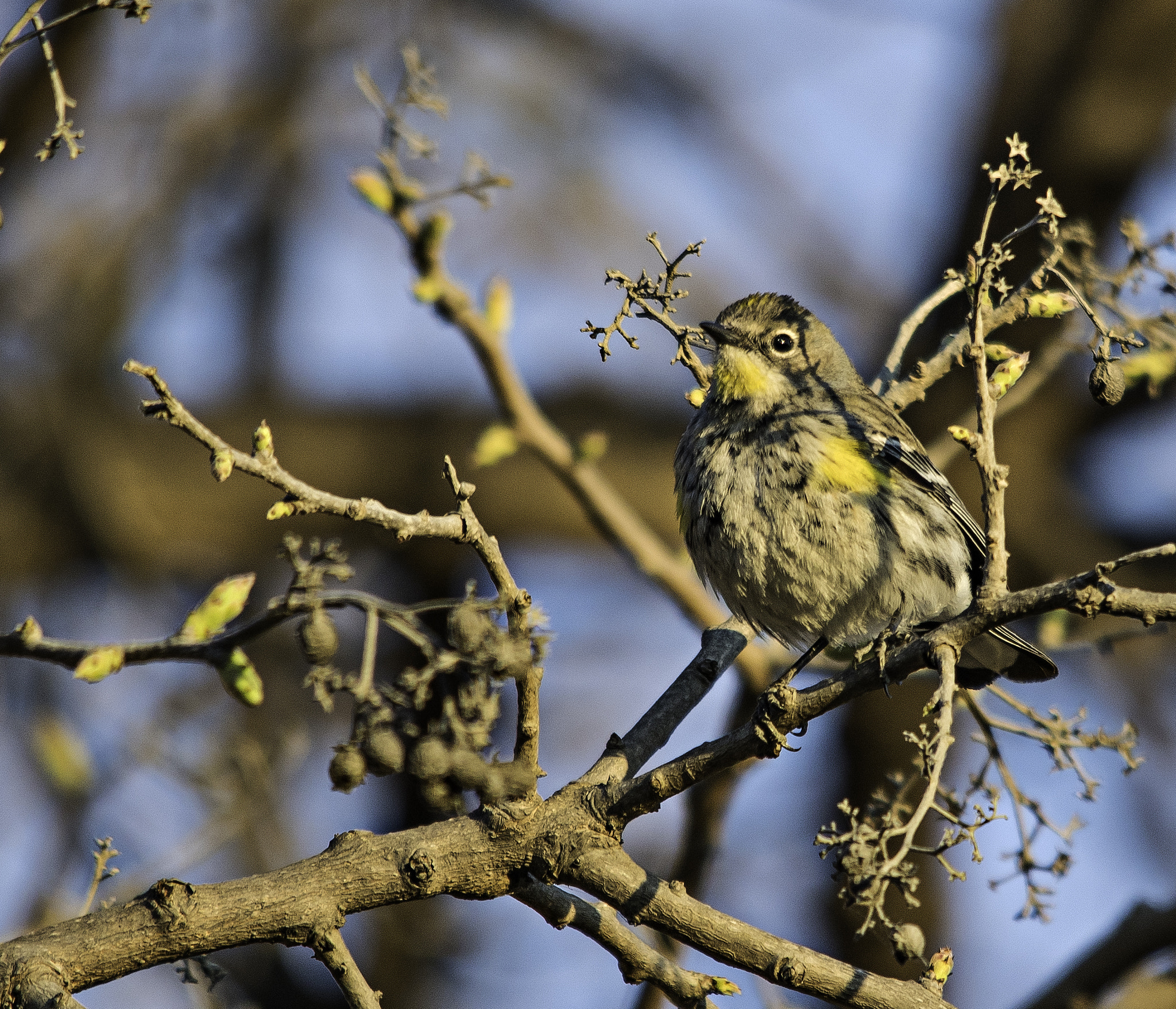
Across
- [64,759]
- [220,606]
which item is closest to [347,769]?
[220,606]

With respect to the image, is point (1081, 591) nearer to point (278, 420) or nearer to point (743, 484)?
point (743, 484)

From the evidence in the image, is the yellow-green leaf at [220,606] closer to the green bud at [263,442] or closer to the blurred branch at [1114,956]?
the green bud at [263,442]

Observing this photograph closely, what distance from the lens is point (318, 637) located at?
92.7 inches

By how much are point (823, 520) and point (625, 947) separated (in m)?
1.99

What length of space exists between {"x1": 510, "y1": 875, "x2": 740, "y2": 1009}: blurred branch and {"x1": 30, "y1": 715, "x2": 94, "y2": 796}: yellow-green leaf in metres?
2.84

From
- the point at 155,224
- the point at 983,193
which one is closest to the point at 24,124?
the point at 155,224

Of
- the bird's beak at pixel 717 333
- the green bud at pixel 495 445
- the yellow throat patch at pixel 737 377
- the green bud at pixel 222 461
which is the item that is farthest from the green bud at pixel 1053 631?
the green bud at pixel 222 461

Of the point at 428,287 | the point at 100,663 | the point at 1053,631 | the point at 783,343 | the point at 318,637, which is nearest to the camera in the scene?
the point at 100,663

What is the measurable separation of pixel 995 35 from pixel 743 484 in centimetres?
566

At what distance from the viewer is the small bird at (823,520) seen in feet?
14.6

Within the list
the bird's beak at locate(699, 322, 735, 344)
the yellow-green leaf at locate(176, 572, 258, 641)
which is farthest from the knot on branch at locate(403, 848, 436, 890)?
the bird's beak at locate(699, 322, 735, 344)

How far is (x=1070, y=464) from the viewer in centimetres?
952

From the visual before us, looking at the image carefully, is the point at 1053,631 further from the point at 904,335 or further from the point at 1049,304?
the point at 1049,304

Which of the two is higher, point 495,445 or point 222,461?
point 495,445
